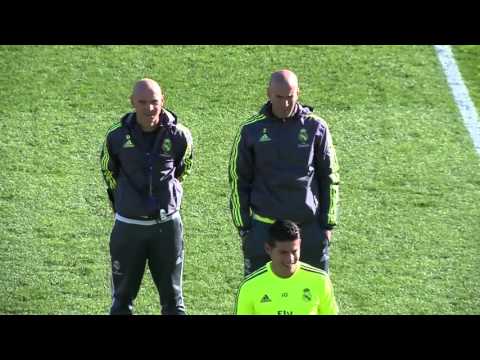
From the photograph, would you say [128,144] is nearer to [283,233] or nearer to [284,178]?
[284,178]

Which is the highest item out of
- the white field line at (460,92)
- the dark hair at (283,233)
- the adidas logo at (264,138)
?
the white field line at (460,92)

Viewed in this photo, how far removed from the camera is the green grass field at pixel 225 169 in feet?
26.5

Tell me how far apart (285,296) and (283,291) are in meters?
0.03

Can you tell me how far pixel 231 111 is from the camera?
34.7ft

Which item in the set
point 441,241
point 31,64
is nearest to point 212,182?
point 441,241

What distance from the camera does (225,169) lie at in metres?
9.75

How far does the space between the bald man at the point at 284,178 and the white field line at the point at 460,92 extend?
397 cm

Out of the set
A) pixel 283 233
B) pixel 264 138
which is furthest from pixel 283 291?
pixel 264 138

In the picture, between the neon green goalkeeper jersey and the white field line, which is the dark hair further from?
the white field line

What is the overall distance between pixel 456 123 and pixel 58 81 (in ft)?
15.1

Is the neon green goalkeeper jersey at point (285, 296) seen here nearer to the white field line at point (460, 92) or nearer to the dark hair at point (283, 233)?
the dark hair at point (283, 233)

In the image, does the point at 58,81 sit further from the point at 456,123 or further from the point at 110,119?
the point at 456,123

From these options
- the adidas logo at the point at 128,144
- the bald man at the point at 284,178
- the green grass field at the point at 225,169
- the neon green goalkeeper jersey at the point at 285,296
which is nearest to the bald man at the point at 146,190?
the adidas logo at the point at 128,144

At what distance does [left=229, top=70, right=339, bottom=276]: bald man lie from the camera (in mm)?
6504
